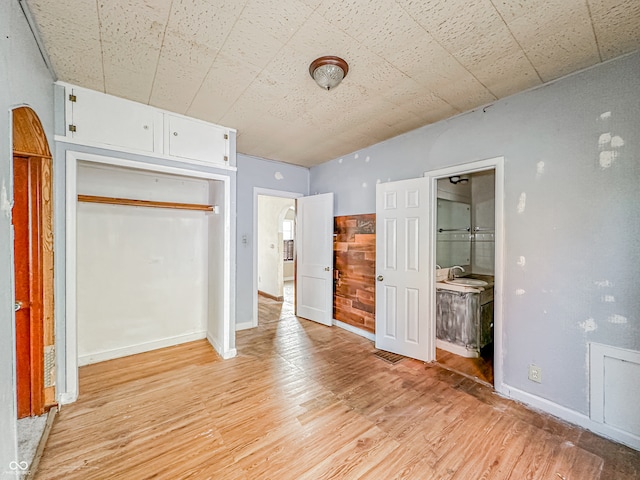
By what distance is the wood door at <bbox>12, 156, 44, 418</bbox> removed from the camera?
1942mm

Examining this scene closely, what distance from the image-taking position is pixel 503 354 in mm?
2402

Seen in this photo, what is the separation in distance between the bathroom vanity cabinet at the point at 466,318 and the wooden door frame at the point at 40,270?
3968 mm

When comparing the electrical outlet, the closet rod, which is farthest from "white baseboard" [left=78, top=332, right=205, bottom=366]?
the electrical outlet

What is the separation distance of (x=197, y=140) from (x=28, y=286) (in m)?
1.91

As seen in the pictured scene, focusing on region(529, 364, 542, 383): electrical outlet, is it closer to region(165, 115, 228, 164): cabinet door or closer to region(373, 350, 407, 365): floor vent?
region(373, 350, 407, 365): floor vent

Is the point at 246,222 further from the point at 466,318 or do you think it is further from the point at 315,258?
the point at 466,318

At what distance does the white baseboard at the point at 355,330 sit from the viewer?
3681 mm

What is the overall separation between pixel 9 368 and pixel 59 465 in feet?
3.46

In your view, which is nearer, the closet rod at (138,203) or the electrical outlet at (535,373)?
the electrical outlet at (535,373)

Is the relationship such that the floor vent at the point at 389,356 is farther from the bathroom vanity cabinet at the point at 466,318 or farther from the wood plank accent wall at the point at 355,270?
the bathroom vanity cabinet at the point at 466,318

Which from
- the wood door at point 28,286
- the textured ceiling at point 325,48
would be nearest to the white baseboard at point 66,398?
the wood door at point 28,286

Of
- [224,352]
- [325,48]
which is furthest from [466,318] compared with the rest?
[325,48]

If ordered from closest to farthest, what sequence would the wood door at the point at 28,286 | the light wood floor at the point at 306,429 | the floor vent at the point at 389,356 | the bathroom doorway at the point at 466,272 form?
the light wood floor at the point at 306,429
the wood door at the point at 28,286
the floor vent at the point at 389,356
the bathroom doorway at the point at 466,272

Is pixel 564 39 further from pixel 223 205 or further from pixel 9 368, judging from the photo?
pixel 9 368
